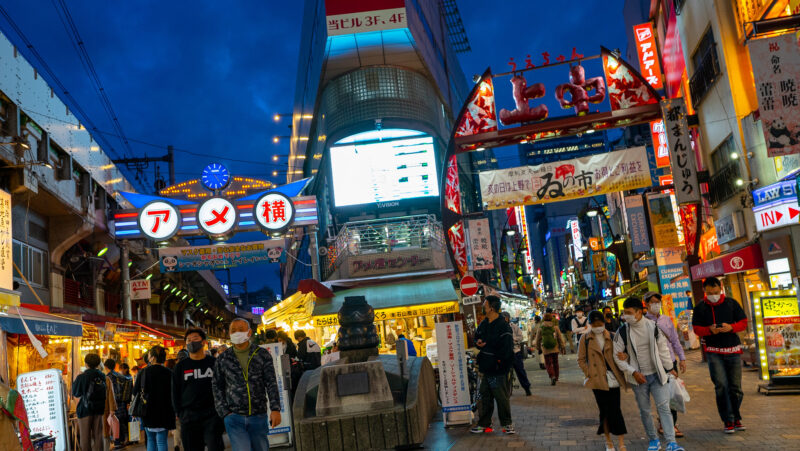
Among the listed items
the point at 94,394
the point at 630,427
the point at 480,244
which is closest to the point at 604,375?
the point at 630,427

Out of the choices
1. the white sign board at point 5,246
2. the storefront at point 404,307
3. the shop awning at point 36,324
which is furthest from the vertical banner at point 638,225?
the white sign board at point 5,246

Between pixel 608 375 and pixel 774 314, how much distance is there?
17.7 ft

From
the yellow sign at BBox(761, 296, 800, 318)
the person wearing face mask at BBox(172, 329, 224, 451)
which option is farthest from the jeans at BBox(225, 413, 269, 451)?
the yellow sign at BBox(761, 296, 800, 318)

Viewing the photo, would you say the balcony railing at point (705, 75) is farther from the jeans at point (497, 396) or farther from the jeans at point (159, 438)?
the jeans at point (159, 438)

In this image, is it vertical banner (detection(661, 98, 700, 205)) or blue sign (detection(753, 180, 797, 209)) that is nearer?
blue sign (detection(753, 180, 797, 209))

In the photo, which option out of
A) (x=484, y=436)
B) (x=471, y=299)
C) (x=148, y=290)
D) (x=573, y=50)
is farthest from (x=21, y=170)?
(x=573, y=50)

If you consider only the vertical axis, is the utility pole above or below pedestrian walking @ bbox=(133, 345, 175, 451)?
above

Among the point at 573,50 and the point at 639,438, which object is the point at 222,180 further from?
the point at 639,438

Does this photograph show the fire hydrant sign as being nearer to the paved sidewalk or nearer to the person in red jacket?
the paved sidewalk

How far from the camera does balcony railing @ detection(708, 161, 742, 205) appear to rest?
57.7 ft

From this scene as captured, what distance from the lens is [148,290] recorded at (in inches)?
932

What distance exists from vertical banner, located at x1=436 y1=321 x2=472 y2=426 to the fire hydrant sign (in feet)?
52.4

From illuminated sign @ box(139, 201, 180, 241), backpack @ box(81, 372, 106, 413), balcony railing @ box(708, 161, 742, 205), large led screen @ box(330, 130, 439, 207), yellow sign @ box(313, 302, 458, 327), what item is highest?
large led screen @ box(330, 130, 439, 207)

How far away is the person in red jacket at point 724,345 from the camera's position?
26.7 feet
